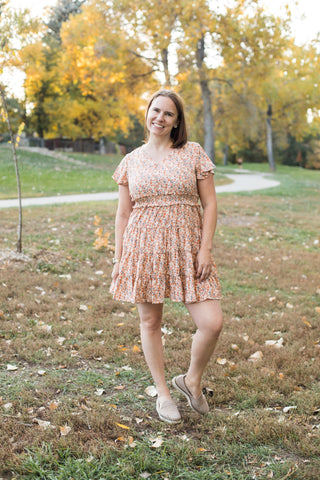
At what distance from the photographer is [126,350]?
4.14 metres

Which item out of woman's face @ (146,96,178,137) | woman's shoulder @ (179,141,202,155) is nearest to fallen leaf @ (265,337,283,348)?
woman's shoulder @ (179,141,202,155)

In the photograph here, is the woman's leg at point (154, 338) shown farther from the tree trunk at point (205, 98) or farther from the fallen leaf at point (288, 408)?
the tree trunk at point (205, 98)

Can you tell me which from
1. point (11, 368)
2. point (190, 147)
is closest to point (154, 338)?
point (190, 147)

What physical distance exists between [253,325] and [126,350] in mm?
1416

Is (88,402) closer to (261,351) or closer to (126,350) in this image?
(126,350)

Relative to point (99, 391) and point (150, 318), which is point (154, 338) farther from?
point (99, 391)

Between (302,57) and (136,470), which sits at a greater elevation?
(302,57)

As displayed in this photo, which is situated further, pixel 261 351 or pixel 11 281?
pixel 11 281

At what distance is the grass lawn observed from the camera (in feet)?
8.52

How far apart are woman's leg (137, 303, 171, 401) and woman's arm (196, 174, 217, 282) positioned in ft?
1.21

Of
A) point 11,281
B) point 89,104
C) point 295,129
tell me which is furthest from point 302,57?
point 11,281

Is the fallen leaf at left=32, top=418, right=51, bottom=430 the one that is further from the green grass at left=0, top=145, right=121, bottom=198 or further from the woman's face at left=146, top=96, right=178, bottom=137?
the green grass at left=0, top=145, right=121, bottom=198

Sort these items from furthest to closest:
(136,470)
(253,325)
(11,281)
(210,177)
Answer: (11,281) < (253,325) < (210,177) < (136,470)

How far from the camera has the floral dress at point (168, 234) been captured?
2.86m
